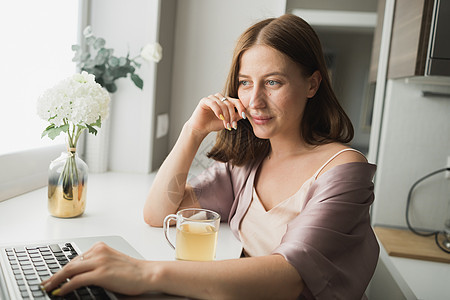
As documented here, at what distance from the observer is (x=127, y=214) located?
1282 millimetres

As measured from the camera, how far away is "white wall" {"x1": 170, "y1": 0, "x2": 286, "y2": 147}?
2086 mm

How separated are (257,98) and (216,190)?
346 mm

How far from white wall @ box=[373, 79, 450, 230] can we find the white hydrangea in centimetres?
136

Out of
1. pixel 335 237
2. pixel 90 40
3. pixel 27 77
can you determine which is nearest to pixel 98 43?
pixel 90 40

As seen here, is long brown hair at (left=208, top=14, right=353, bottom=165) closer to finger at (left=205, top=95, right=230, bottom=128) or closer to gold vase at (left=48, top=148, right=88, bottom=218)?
finger at (left=205, top=95, right=230, bottom=128)

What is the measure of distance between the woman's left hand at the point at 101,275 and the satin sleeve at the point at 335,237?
268 mm

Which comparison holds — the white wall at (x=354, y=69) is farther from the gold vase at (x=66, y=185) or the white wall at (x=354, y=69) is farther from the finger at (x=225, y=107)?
the gold vase at (x=66, y=185)

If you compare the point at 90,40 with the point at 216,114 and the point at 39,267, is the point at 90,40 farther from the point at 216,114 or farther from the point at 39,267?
the point at 39,267

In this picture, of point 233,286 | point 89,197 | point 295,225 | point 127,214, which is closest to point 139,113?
point 89,197

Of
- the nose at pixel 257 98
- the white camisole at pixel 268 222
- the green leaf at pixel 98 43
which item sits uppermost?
the green leaf at pixel 98 43

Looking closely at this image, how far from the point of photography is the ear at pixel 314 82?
1.13 metres

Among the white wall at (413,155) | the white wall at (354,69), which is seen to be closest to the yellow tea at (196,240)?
the white wall at (413,155)

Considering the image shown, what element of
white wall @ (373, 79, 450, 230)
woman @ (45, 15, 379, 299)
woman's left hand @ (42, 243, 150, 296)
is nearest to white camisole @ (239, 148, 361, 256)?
woman @ (45, 15, 379, 299)

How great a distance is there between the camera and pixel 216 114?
3.69 feet
